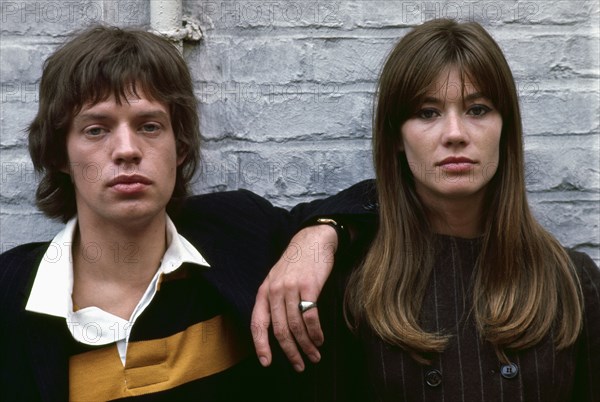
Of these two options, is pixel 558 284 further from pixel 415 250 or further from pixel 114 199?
pixel 114 199

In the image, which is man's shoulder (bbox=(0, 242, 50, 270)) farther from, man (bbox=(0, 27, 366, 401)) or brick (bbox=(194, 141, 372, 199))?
brick (bbox=(194, 141, 372, 199))

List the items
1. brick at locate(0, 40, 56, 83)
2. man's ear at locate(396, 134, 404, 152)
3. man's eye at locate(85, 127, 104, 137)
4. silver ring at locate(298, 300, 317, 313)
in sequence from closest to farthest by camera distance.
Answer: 1. silver ring at locate(298, 300, 317, 313)
2. man's eye at locate(85, 127, 104, 137)
3. man's ear at locate(396, 134, 404, 152)
4. brick at locate(0, 40, 56, 83)

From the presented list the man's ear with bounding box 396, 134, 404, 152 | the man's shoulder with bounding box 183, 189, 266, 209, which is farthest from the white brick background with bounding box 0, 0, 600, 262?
the man's ear with bounding box 396, 134, 404, 152

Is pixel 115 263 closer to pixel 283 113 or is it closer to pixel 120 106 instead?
pixel 120 106

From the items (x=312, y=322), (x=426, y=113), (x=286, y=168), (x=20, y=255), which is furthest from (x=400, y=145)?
(x=20, y=255)

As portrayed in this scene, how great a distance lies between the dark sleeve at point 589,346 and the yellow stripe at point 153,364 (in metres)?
0.73

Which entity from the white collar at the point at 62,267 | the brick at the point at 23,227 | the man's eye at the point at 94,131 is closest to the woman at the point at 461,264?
the white collar at the point at 62,267

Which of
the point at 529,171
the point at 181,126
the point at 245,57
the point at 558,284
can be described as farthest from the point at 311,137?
the point at 558,284

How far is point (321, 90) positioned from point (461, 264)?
1.89 feet

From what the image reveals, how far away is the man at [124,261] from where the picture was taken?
170 cm

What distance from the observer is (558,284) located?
6.05 ft

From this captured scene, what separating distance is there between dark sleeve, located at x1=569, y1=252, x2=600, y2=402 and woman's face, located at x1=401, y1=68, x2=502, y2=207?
1.02 ft

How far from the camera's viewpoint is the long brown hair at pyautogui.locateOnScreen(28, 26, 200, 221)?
178 cm

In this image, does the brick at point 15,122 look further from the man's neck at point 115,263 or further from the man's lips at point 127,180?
the man's lips at point 127,180
